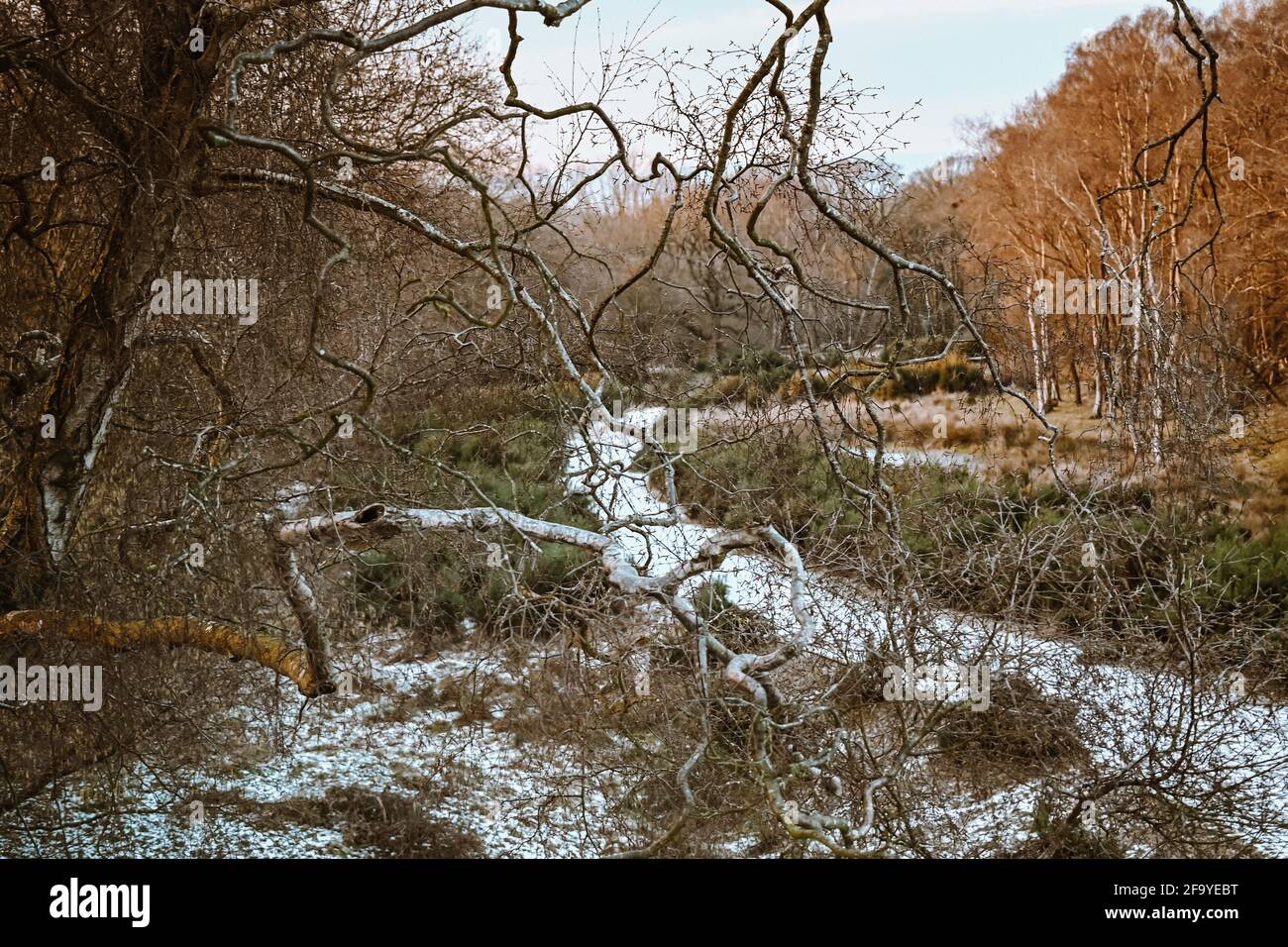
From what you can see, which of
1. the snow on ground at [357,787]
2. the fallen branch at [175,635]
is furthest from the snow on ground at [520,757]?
the fallen branch at [175,635]

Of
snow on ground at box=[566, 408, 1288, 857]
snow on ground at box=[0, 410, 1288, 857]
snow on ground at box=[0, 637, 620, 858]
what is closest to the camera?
snow on ground at box=[566, 408, 1288, 857]

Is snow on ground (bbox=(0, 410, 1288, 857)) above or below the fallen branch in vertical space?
below

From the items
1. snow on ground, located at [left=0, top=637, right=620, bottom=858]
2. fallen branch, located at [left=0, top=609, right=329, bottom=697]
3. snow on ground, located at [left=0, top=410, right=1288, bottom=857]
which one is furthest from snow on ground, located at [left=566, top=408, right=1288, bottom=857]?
fallen branch, located at [left=0, top=609, right=329, bottom=697]

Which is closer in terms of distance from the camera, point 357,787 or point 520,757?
point 357,787

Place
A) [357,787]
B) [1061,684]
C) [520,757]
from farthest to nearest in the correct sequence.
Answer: [520,757]
[357,787]
[1061,684]

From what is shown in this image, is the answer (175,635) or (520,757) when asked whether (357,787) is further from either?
(175,635)

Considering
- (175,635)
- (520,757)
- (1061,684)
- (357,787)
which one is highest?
(175,635)

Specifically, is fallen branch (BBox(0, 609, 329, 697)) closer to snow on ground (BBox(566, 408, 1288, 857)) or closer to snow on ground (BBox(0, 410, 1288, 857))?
snow on ground (BBox(0, 410, 1288, 857))

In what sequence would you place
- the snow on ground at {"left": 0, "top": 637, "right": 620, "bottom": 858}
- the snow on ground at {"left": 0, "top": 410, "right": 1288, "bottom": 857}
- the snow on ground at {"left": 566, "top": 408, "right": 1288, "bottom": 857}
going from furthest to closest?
the snow on ground at {"left": 0, "top": 637, "right": 620, "bottom": 858}, the snow on ground at {"left": 0, "top": 410, "right": 1288, "bottom": 857}, the snow on ground at {"left": 566, "top": 408, "right": 1288, "bottom": 857}

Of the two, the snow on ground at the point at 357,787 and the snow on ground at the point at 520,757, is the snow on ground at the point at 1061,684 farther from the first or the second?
the snow on ground at the point at 357,787

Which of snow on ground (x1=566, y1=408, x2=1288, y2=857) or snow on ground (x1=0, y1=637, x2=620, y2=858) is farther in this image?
snow on ground (x1=0, y1=637, x2=620, y2=858)

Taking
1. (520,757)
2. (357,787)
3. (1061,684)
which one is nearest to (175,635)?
(357,787)

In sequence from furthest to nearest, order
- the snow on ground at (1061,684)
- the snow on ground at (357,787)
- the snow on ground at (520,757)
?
the snow on ground at (357,787) < the snow on ground at (520,757) < the snow on ground at (1061,684)
